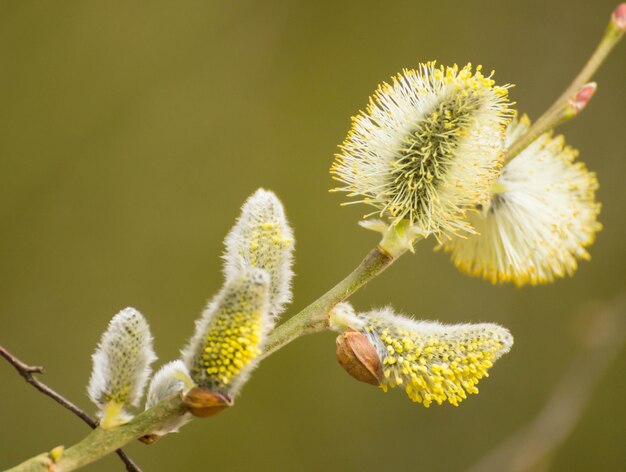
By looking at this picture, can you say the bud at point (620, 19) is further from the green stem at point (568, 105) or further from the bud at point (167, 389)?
the bud at point (167, 389)

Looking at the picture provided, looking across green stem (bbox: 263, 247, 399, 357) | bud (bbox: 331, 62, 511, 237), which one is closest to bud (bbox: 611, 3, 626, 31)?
bud (bbox: 331, 62, 511, 237)

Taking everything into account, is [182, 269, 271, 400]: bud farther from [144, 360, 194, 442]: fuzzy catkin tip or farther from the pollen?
the pollen

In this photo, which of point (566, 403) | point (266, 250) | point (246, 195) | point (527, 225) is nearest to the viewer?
point (266, 250)

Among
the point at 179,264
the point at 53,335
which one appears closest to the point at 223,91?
the point at 179,264

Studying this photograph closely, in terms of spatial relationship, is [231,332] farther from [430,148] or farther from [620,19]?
[620,19]

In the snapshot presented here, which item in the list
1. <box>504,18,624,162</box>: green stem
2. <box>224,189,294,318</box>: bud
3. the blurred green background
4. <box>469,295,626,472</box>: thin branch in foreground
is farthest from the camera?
the blurred green background

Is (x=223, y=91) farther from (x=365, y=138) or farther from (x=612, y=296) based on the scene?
(x=365, y=138)

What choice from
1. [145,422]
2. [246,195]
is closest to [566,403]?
[246,195]
